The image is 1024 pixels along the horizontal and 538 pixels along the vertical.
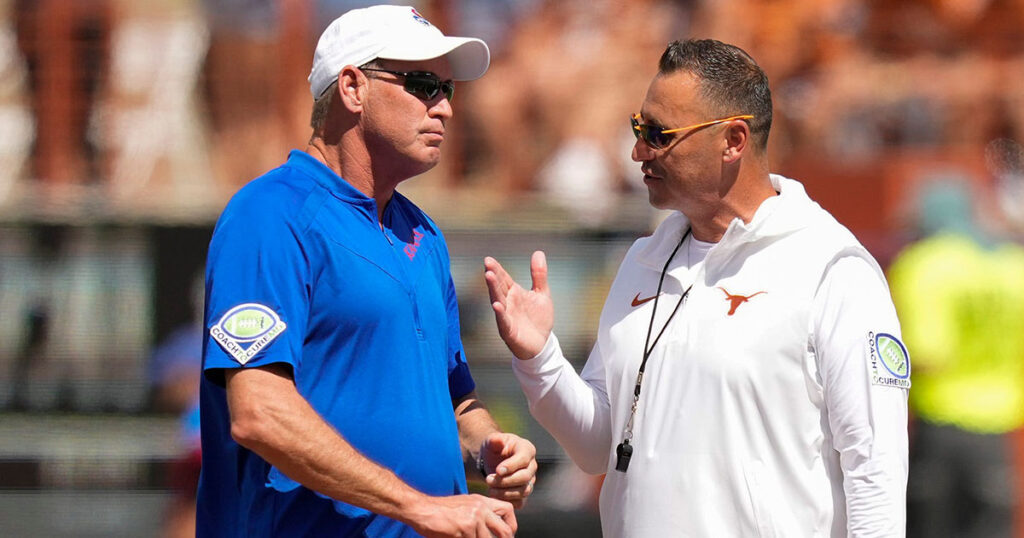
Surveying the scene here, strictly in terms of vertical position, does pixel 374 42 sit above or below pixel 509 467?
above

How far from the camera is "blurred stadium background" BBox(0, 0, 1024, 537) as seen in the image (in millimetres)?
6648

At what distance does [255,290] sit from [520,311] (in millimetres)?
915

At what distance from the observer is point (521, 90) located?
8602mm

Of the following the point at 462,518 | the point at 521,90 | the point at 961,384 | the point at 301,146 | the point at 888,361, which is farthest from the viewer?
the point at 521,90

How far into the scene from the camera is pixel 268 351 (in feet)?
8.78

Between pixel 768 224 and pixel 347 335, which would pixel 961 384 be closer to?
pixel 768 224

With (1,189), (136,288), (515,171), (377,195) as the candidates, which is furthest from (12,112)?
(377,195)

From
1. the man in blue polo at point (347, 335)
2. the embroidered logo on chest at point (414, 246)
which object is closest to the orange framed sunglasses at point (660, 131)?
the man in blue polo at point (347, 335)

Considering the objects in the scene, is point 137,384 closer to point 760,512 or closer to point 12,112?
point 12,112

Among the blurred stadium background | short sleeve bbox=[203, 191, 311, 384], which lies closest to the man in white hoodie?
short sleeve bbox=[203, 191, 311, 384]

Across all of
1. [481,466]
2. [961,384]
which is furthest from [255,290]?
[961,384]

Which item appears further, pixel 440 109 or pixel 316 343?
pixel 440 109

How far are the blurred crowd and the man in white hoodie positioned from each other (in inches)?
148

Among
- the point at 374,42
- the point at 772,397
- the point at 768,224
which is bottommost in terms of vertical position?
the point at 772,397
